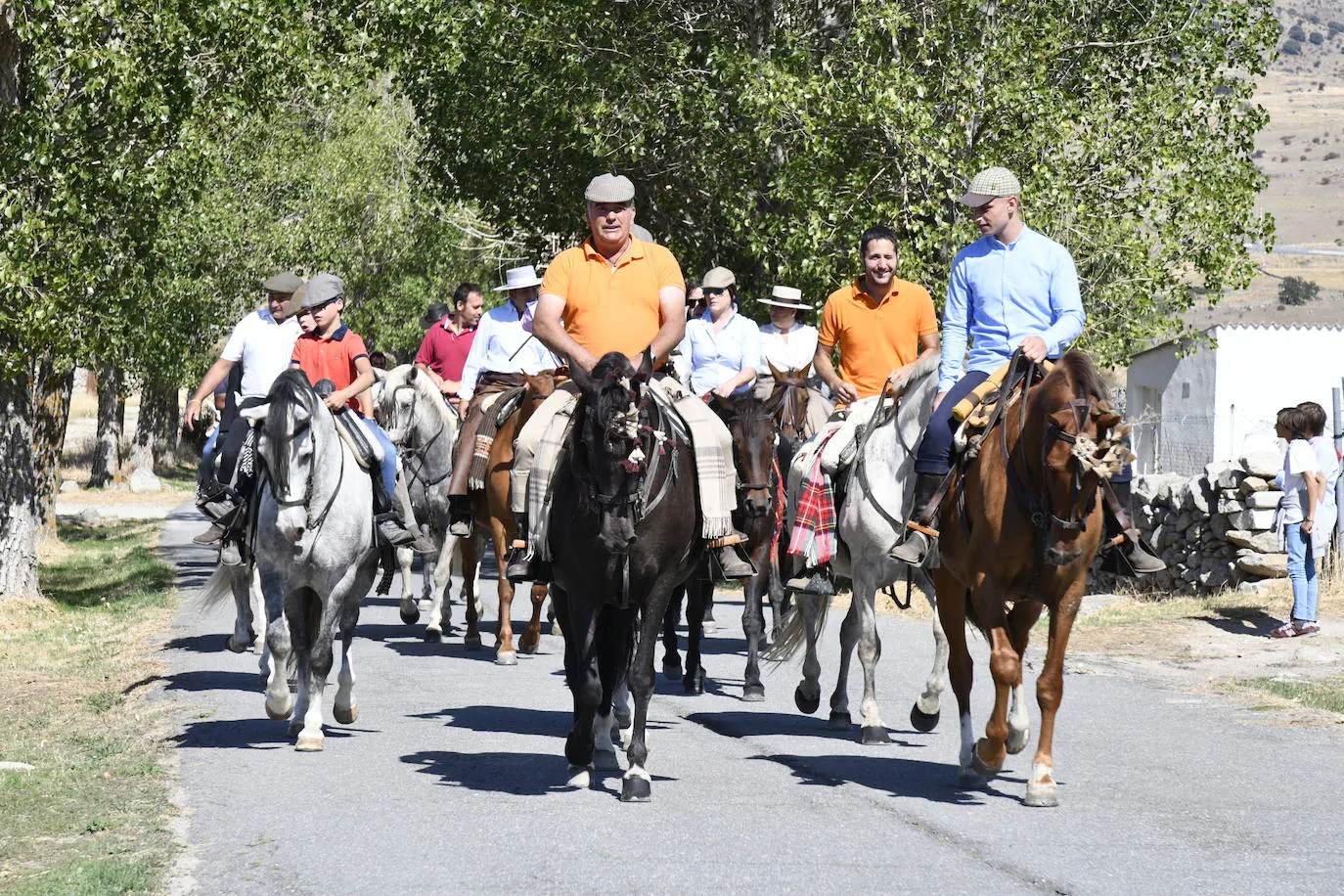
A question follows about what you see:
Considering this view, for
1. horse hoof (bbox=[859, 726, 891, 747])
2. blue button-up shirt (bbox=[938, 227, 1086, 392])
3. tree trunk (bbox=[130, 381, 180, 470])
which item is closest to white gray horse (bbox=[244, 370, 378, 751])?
horse hoof (bbox=[859, 726, 891, 747])

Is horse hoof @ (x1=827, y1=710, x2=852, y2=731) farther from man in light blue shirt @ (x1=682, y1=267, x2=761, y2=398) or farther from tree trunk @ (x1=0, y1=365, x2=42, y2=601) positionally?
tree trunk @ (x1=0, y1=365, x2=42, y2=601)

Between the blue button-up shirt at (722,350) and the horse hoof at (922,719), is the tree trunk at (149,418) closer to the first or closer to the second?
the blue button-up shirt at (722,350)

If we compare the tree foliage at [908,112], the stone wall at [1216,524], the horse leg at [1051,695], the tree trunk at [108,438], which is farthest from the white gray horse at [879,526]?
the tree trunk at [108,438]

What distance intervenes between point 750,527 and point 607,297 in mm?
3815

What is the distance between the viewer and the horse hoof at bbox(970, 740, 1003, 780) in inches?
339

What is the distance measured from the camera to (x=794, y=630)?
39.2ft

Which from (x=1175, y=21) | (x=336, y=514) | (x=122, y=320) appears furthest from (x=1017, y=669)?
(x=1175, y=21)

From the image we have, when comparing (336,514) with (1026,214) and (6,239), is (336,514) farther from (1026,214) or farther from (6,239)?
(1026,214)

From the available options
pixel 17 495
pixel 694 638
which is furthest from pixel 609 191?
pixel 17 495

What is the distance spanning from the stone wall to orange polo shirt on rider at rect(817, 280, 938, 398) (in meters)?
7.75

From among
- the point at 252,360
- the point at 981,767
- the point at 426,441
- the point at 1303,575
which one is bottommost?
the point at 981,767

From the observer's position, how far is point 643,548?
8.71 metres

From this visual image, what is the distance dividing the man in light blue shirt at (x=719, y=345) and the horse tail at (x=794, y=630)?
292 cm

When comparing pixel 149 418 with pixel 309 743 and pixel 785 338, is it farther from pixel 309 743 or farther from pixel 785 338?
pixel 309 743
